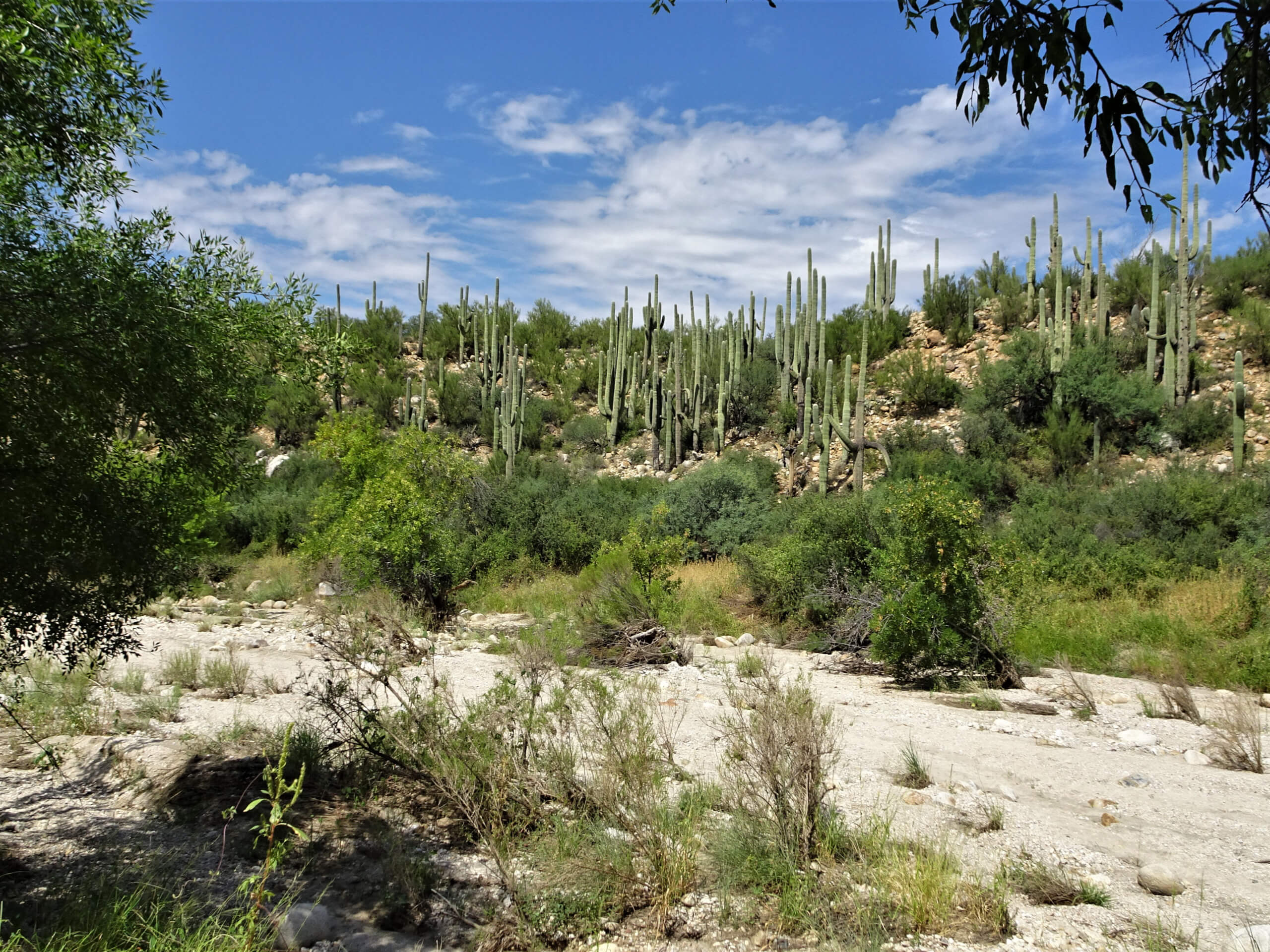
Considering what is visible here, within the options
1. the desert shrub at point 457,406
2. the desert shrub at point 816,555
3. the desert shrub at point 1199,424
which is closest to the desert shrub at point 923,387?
the desert shrub at point 1199,424

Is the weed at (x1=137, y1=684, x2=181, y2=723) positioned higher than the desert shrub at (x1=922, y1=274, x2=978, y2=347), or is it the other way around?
the desert shrub at (x1=922, y1=274, x2=978, y2=347)

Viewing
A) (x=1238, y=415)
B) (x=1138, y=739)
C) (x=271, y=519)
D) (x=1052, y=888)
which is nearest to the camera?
(x=1052, y=888)

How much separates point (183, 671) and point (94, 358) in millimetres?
7002

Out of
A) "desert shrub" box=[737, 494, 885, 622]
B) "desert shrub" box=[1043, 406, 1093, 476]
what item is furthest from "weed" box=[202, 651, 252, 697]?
"desert shrub" box=[1043, 406, 1093, 476]

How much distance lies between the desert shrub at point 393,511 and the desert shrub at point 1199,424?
18005 mm

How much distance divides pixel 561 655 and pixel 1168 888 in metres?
4.27

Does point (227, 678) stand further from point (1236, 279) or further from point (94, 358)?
point (1236, 279)

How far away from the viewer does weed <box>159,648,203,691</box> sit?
30.4 feet

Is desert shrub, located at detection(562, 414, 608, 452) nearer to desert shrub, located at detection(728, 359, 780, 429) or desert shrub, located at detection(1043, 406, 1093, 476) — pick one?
desert shrub, located at detection(728, 359, 780, 429)

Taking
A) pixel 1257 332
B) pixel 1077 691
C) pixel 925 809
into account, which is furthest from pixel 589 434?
pixel 925 809

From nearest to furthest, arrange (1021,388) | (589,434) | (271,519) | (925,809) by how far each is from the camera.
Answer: (925,809), (271,519), (1021,388), (589,434)

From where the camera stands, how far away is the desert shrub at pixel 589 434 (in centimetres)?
3125

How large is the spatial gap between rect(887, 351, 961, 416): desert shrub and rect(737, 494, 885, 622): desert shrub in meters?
13.2

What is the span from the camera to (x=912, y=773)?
241 inches
